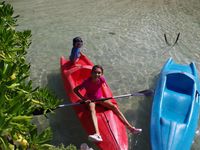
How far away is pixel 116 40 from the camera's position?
1081 cm

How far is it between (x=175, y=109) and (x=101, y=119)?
1.53 metres

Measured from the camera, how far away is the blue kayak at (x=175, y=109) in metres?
6.47

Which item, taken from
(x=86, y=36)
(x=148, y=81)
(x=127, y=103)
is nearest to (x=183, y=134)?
(x=127, y=103)

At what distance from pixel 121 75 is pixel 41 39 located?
9.85 ft

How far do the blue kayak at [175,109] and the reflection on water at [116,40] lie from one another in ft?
1.94

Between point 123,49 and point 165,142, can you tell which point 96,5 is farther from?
point 165,142

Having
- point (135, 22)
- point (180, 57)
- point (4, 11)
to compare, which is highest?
point (4, 11)

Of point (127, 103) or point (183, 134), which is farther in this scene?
point (127, 103)

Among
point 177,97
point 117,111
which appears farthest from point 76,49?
point 177,97

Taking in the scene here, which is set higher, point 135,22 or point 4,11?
point 4,11

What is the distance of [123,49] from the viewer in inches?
407

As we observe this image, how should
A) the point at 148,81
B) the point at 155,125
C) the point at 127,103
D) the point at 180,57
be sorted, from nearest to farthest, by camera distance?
the point at 155,125 → the point at 127,103 → the point at 148,81 → the point at 180,57

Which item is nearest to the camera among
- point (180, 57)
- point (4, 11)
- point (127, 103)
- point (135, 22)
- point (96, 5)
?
point (4, 11)

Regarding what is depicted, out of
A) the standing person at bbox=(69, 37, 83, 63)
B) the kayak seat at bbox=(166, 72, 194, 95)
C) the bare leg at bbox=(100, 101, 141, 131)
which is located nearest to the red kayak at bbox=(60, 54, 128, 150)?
the bare leg at bbox=(100, 101, 141, 131)
